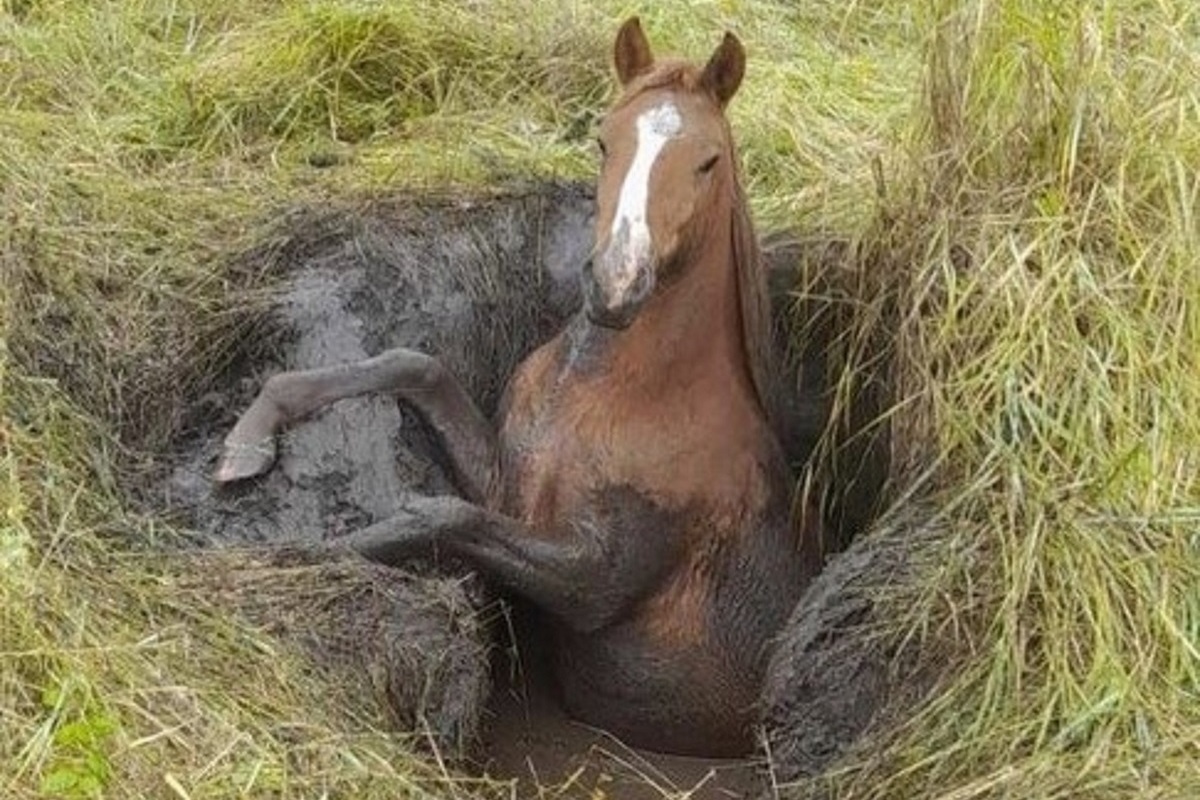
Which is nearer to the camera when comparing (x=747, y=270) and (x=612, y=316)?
(x=612, y=316)

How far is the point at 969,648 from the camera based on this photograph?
3910 millimetres

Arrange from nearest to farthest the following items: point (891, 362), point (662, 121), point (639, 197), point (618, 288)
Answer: point (618, 288)
point (639, 197)
point (662, 121)
point (891, 362)

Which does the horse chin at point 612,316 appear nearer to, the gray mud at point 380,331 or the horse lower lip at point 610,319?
the horse lower lip at point 610,319

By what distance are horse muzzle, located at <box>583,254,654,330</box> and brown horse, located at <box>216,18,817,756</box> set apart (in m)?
0.09

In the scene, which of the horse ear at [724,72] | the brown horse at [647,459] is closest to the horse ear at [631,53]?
the brown horse at [647,459]

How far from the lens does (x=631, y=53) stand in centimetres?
455

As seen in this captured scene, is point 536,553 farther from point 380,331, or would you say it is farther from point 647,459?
point 380,331

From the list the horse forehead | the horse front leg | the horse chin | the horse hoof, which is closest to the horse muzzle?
the horse chin

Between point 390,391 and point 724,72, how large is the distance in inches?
37.7

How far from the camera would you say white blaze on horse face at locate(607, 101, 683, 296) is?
4070 millimetres

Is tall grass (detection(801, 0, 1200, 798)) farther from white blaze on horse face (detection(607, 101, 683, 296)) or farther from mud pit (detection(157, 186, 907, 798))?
white blaze on horse face (detection(607, 101, 683, 296))

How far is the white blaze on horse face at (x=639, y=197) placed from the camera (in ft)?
13.4

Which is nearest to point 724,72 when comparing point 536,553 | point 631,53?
point 631,53

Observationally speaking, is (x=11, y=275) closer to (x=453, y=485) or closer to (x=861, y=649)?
(x=453, y=485)
